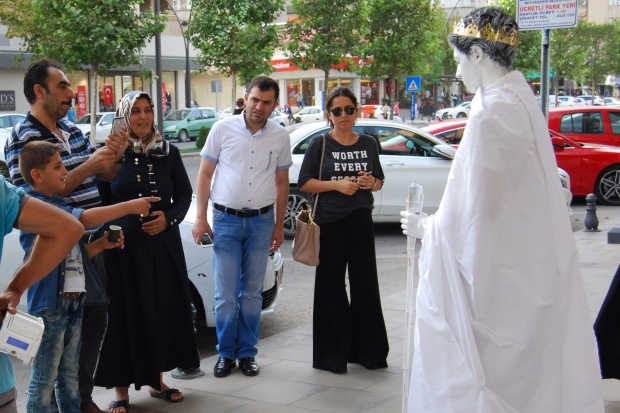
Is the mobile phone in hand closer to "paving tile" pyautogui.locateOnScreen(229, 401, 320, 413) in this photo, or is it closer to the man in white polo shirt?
the man in white polo shirt

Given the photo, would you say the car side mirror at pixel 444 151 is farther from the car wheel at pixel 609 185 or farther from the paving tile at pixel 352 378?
the paving tile at pixel 352 378

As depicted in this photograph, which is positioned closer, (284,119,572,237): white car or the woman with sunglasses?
the woman with sunglasses

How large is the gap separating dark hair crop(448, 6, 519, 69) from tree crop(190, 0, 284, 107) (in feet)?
81.1

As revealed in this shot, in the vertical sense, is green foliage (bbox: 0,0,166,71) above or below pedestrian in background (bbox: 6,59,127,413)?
above

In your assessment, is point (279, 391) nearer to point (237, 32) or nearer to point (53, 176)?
point (53, 176)

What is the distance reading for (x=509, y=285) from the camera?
10.9 ft

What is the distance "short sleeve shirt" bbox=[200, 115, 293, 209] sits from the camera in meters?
5.13

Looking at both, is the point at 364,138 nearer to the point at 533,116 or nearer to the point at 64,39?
the point at 533,116

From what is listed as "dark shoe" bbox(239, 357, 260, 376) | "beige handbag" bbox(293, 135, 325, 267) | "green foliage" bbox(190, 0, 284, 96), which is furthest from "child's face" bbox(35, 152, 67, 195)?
"green foliage" bbox(190, 0, 284, 96)

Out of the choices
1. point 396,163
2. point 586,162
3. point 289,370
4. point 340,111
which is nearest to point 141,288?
point 289,370

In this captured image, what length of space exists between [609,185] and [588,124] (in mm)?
2003

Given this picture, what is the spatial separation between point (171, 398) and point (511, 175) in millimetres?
2608

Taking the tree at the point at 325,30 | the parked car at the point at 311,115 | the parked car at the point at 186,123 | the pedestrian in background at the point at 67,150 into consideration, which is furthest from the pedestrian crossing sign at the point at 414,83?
the pedestrian in background at the point at 67,150

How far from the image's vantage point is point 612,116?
15.6m
